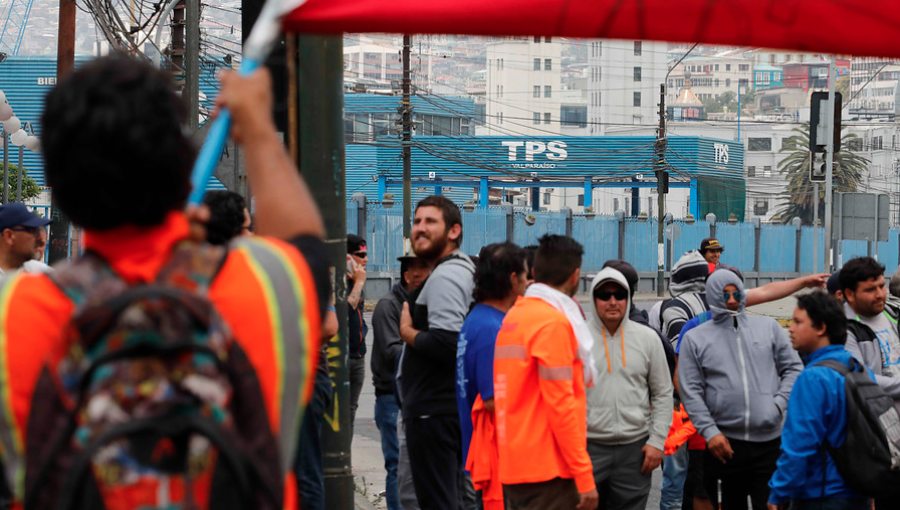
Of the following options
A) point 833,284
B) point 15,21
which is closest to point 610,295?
point 833,284

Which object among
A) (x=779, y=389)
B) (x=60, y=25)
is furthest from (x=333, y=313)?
(x=60, y=25)

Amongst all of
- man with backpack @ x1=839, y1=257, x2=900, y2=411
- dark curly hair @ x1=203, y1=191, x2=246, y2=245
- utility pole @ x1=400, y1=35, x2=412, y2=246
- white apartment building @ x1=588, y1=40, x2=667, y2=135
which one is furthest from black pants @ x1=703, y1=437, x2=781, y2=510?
white apartment building @ x1=588, y1=40, x2=667, y2=135

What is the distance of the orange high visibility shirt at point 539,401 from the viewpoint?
487 cm

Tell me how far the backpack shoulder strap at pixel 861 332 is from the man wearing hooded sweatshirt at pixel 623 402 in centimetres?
117

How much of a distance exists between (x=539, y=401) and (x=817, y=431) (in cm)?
140

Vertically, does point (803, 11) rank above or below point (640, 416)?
above

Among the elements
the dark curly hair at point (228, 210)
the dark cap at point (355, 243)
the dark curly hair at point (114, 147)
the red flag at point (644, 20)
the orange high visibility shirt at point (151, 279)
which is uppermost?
the red flag at point (644, 20)

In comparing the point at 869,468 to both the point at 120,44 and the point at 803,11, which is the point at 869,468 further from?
the point at 120,44

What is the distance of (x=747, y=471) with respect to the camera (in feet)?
20.6

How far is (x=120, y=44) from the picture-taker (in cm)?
Answer: 1504

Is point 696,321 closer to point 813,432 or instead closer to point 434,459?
point 813,432

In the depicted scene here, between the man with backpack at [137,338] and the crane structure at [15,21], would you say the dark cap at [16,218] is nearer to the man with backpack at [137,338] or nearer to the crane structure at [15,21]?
the man with backpack at [137,338]

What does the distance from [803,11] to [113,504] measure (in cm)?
209

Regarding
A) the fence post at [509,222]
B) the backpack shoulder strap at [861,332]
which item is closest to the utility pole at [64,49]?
the backpack shoulder strap at [861,332]
